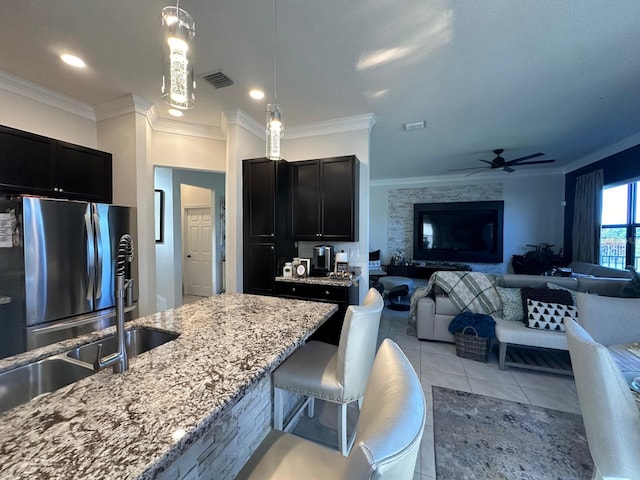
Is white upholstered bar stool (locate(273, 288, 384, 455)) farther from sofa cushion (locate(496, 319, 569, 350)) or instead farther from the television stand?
the television stand

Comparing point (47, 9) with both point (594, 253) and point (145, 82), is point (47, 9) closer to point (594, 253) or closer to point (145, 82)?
point (145, 82)

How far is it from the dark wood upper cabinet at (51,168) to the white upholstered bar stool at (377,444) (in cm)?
312

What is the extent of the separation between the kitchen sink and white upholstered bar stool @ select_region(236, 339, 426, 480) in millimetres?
756

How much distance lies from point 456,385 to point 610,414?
1.37 metres

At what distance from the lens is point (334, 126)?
3400 millimetres

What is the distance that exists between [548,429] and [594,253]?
4464 mm

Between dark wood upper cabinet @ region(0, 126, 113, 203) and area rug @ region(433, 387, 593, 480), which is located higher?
dark wood upper cabinet @ region(0, 126, 113, 203)

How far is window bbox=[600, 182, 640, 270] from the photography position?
410cm

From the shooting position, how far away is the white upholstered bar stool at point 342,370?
134 centimetres

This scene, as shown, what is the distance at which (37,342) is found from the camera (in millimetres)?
2135

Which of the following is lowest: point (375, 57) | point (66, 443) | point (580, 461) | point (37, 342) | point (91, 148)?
point (580, 461)

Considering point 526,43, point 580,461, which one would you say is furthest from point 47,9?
point 580,461

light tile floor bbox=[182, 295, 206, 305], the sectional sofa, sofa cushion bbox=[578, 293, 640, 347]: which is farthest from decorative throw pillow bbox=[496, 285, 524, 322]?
light tile floor bbox=[182, 295, 206, 305]

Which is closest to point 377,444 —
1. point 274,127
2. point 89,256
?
point 274,127
